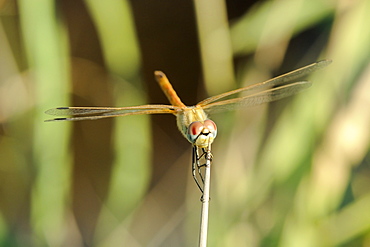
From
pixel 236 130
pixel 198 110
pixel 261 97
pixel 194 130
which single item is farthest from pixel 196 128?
pixel 236 130

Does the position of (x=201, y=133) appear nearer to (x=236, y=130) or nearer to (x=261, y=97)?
(x=261, y=97)

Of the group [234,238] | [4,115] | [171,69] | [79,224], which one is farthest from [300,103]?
[79,224]

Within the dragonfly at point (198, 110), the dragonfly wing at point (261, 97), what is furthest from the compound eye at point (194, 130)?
the dragonfly wing at point (261, 97)

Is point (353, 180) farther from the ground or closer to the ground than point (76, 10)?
closer to the ground

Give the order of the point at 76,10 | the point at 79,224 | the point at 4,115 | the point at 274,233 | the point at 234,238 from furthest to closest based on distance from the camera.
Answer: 1. the point at 79,224
2. the point at 76,10
3. the point at 4,115
4. the point at 234,238
5. the point at 274,233

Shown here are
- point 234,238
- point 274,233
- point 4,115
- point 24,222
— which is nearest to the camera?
point 274,233

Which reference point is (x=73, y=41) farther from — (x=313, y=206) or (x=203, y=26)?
(x=313, y=206)

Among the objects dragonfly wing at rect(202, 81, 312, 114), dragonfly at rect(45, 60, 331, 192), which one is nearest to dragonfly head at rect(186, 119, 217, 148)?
dragonfly at rect(45, 60, 331, 192)
